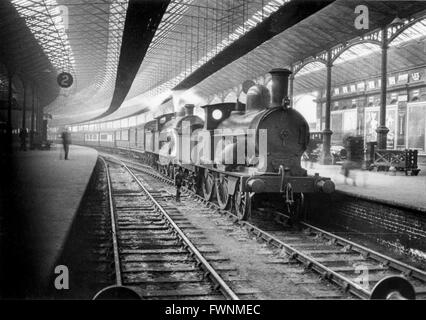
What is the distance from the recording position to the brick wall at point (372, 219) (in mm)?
7172

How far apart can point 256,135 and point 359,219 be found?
270cm

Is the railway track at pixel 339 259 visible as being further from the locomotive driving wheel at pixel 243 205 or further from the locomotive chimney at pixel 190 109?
the locomotive chimney at pixel 190 109

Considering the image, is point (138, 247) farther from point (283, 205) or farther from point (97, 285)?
point (283, 205)

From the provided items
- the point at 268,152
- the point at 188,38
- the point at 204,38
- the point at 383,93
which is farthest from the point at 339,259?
the point at 188,38

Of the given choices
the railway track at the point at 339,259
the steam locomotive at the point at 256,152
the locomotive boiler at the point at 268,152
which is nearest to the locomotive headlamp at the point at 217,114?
the steam locomotive at the point at 256,152

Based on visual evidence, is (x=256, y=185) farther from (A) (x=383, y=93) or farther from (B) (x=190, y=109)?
(A) (x=383, y=93)

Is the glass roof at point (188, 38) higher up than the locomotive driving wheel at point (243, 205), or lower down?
Result: higher up

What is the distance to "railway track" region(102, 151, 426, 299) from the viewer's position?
5.43 m

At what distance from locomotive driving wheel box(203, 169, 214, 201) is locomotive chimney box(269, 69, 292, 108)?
123 inches

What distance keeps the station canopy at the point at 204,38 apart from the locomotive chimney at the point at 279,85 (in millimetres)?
1109

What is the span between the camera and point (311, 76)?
28.3 m

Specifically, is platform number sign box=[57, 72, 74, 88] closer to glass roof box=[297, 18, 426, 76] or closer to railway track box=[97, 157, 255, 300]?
railway track box=[97, 157, 255, 300]

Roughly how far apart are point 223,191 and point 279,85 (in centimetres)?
308
